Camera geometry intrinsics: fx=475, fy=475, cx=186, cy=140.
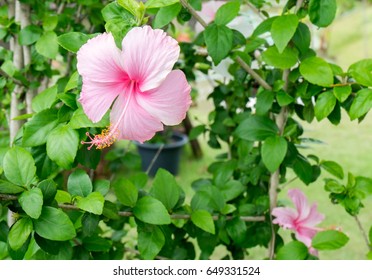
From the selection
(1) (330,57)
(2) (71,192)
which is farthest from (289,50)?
(1) (330,57)

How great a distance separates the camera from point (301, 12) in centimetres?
85

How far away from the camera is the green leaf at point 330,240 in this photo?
2.97 ft

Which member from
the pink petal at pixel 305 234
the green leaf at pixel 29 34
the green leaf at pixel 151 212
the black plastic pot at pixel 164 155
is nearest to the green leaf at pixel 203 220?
the green leaf at pixel 151 212

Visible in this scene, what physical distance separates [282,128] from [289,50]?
0.56 ft

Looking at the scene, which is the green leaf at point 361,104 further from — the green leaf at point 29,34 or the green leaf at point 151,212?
the green leaf at point 29,34

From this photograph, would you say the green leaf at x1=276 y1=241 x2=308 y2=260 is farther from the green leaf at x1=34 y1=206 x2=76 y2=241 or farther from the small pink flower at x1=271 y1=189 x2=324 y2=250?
the green leaf at x1=34 y1=206 x2=76 y2=241

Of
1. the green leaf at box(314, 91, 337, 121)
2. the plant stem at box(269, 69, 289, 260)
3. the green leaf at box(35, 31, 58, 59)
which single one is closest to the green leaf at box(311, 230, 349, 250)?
the plant stem at box(269, 69, 289, 260)

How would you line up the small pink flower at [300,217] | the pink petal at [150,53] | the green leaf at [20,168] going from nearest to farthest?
1. the pink petal at [150,53]
2. the green leaf at [20,168]
3. the small pink flower at [300,217]

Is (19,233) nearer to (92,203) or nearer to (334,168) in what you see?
(92,203)

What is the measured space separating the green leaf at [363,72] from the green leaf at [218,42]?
21cm

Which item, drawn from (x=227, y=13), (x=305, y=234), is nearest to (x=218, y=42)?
(x=227, y=13)

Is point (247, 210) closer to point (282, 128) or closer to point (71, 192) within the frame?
point (282, 128)

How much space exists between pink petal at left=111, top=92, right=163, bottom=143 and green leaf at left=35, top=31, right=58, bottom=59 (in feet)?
1.12

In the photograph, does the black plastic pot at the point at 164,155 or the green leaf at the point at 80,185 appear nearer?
the green leaf at the point at 80,185
